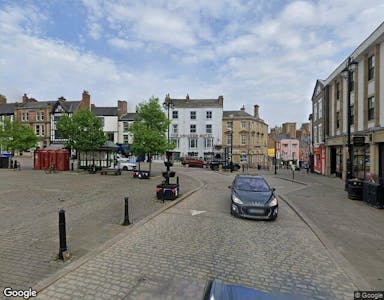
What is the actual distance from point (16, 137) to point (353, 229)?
32.4m

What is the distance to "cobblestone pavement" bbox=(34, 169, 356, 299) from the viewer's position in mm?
3977

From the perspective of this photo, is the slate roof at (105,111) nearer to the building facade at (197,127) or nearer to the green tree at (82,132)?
the building facade at (197,127)

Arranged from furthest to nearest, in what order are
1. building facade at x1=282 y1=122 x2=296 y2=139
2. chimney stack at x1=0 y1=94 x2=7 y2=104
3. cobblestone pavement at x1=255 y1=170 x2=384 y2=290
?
building facade at x1=282 y1=122 x2=296 y2=139 < chimney stack at x1=0 y1=94 x2=7 y2=104 < cobblestone pavement at x1=255 y1=170 x2=384 y2=290

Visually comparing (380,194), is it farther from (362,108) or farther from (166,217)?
(362,108)

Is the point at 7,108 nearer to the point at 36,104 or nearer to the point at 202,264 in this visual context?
the point at 36,104

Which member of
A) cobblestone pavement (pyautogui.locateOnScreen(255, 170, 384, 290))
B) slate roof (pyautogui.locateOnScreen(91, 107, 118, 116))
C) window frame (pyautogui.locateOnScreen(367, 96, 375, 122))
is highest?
slate roof (pyautogui.locateOnScreen(91, 107, 118, 116))

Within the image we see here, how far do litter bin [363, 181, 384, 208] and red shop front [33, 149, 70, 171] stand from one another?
2614cm

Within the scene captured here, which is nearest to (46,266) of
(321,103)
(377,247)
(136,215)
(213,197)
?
(136,215)

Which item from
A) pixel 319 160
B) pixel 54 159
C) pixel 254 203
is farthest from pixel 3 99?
pixel 254 203

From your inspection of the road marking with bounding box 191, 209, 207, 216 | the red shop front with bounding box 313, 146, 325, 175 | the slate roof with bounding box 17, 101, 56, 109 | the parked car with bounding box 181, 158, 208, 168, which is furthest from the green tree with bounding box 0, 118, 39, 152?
the red shop front with bounding box 313, 146, 325, 175

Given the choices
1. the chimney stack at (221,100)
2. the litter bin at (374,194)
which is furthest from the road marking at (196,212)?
the chimney stack at (221,100)

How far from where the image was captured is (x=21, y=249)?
532 cm

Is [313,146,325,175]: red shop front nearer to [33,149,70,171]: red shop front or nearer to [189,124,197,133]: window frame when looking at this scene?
[189,124,197,133]: window frame

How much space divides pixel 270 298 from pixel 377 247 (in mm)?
5254
